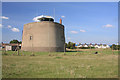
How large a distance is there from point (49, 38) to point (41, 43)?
277 centimetres

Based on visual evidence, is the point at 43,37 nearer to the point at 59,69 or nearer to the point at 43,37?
the point at 43,37

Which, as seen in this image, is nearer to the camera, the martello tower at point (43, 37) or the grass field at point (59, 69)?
the grass field at point (59, 69)

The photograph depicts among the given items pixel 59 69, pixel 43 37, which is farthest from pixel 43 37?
pixel 59 69

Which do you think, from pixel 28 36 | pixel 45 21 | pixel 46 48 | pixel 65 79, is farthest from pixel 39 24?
pixel 65 79

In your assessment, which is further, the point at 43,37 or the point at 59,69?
the point at 43,37

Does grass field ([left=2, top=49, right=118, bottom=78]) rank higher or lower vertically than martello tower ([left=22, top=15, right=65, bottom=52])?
lower

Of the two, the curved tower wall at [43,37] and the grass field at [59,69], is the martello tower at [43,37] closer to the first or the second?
the curved tower wall at [43,37]

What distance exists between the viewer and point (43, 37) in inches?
1427

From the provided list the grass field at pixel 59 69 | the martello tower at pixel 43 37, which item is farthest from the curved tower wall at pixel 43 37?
the grass field at pixel 59 69

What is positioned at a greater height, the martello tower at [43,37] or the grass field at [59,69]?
the martello tower at [43,37]

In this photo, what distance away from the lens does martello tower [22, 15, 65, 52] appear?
36.1 meters

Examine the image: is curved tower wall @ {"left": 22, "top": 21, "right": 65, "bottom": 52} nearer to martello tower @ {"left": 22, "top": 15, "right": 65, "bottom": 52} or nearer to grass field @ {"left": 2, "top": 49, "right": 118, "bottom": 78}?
martello tower @ {"left": 22, "top": 15, "right": 65, "bottom": 52}

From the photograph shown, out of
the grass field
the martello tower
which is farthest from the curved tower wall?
the grass field

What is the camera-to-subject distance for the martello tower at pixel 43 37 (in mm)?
36125
